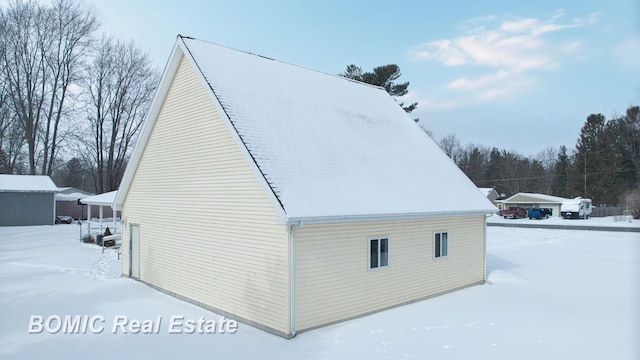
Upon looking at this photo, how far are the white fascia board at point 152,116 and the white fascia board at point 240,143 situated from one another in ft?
2.26

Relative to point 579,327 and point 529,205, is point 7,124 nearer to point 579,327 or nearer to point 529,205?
point 579,327

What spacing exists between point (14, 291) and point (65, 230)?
74.6ft

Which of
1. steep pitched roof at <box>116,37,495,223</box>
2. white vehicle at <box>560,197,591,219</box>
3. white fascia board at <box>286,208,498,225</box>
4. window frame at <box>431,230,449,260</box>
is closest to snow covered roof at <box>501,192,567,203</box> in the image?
white vehicle at <box>560,197,591,219</box>

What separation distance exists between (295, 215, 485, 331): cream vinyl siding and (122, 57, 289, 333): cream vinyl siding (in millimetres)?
658

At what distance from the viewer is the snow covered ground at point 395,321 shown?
8453 mm

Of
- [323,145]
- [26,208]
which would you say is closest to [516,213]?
[323,145]

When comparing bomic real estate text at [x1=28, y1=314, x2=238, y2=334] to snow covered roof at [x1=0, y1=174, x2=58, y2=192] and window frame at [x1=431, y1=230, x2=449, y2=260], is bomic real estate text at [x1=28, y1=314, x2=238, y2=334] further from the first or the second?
snow covered roof at [x1=0, y1=174, x2=58, y2=192]

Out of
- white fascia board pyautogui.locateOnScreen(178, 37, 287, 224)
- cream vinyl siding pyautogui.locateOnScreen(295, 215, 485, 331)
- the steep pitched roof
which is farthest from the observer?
the steep pitched roof

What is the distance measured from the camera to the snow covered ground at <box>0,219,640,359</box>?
8453 mm

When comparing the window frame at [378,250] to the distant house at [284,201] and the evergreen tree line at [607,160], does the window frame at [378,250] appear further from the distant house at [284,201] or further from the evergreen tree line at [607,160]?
the evergreen tree line at [607,160]

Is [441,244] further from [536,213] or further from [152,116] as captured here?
[536,213]

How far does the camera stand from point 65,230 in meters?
33.4

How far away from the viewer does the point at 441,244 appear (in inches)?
530

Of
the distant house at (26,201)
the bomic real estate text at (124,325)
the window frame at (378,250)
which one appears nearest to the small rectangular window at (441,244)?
the window frame at (378,250)
